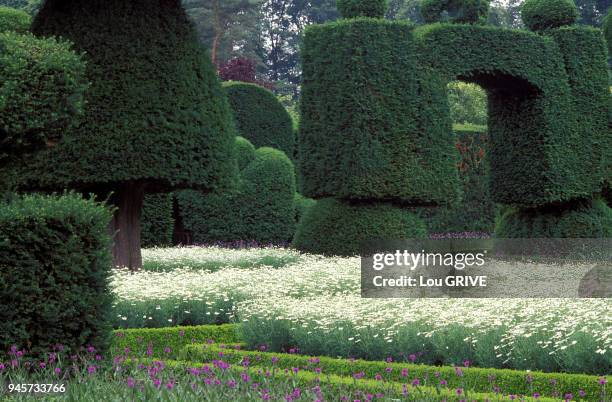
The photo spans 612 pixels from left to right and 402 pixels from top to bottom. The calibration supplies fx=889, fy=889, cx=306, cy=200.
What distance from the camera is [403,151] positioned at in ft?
50.8

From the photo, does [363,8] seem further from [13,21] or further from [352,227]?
[13,21]

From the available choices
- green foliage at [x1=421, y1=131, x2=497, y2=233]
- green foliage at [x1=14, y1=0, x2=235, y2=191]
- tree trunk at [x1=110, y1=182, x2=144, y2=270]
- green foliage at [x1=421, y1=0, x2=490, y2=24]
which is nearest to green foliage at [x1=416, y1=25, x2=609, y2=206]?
green foliage at [x1=421, y1=0, x2=490, y2=24]

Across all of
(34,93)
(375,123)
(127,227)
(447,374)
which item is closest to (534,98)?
(375,123)

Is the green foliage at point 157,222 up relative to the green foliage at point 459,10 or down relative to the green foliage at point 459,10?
down

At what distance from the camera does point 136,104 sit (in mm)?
12406

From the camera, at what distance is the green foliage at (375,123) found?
15.3 m

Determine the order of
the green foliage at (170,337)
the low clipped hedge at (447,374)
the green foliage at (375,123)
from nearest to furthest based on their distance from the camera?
the low clipped hedge at (447,374)
the green foliage at (170,337)
the green foliage at (375,123)

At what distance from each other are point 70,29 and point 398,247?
6.39m

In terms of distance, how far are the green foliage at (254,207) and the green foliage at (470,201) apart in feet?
11.1

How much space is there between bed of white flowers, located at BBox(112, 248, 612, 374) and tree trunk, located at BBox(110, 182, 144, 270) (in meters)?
2.13

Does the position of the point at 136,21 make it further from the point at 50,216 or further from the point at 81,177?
the point at 50,216

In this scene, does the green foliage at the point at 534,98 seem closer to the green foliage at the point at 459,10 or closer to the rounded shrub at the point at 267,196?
the green foliage at the point at 459,10

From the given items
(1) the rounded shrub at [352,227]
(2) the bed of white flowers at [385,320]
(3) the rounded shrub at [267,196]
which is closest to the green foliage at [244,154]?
(3) the rounded shrub at [267,196]

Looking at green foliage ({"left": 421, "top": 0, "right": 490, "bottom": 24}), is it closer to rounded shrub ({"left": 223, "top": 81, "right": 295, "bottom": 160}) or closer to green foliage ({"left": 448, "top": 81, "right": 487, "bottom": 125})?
rounded shrub ({"left": 223, "top": 81, "right": 295, "bottom": 160})
